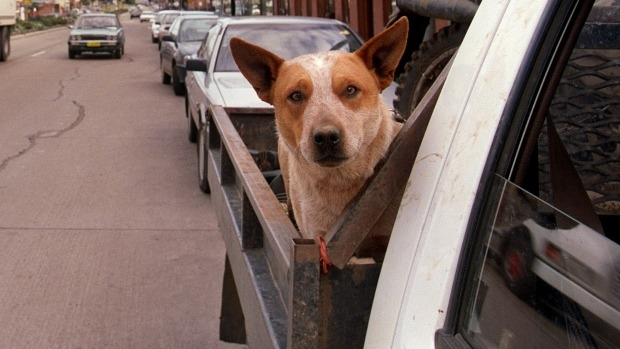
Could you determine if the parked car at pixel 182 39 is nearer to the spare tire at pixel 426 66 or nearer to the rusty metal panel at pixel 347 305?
the spare tire at pixel 426 66

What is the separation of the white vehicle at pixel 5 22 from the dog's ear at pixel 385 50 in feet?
84.1

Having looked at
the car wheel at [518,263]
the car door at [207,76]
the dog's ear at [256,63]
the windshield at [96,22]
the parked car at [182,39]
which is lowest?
the windshield at [96,22]

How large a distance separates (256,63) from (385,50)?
1.42ft

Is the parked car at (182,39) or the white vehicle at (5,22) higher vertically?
the parked car at (182,39)

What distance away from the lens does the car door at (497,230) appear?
146cm

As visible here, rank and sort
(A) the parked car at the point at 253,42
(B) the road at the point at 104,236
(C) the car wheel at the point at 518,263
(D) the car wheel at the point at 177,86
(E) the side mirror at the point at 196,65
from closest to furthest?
(C) the car wheel at the point at 518,263 < (B) the road at the point at 104,236 < (A) the parked car at the point at 253,42 < (E) the side mirror at the point at 196,65 < (D) the car wheel at the point at 177,86

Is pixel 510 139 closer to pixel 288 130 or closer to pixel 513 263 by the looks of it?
pixel 513 263

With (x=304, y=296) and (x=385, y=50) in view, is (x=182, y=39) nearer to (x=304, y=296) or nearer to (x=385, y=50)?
(x=385, y=50)

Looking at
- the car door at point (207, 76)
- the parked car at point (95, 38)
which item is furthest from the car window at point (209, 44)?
the parked car at point (95, 38)

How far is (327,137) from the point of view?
8.31 feet

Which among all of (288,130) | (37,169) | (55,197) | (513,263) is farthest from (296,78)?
(37,169)

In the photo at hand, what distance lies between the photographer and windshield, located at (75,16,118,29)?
31078mm

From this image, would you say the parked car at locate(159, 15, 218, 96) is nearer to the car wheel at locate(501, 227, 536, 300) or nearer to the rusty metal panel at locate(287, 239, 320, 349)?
the rusty metal panel at locate(287, 239, 320, 349)

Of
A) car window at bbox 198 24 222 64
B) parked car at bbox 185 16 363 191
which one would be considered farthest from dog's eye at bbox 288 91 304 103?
car window at bbox 198 24 222 64
